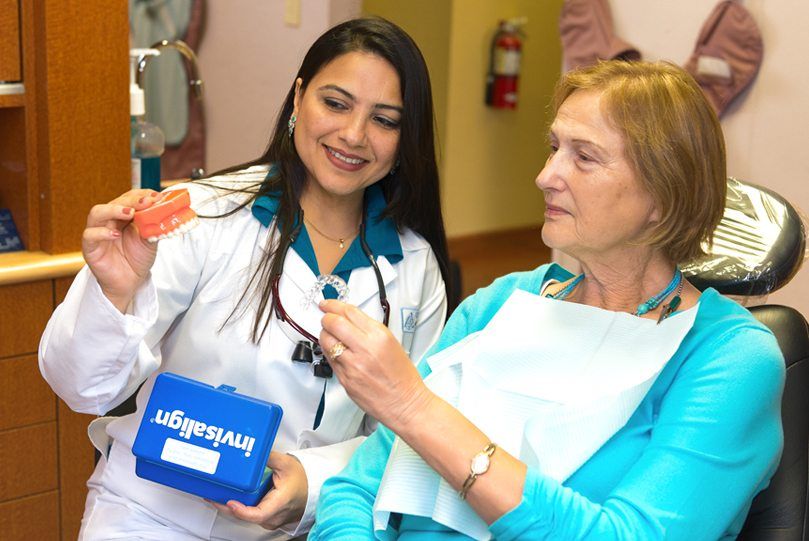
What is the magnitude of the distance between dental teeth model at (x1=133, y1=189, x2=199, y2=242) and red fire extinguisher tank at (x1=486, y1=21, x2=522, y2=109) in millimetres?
4202

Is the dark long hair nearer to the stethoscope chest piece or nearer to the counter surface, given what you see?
the stethoscope chest piece

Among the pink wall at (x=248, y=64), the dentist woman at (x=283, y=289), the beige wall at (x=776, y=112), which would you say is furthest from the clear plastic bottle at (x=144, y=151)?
the beige wall at (x=776, y=112)

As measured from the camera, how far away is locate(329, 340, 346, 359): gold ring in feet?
4.35

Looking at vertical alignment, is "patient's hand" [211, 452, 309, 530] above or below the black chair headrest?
below

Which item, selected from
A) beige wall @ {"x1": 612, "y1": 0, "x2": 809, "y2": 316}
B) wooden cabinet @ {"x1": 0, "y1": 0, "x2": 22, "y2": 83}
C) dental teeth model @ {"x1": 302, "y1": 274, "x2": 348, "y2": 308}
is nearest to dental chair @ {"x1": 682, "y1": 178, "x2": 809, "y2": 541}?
dental teeth model @ {"x1": 302, "y1": 274, "x2": 348, "y2": 308}

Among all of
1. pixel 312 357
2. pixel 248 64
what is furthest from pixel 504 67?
pixel 312 357

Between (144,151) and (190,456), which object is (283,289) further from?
(144,151)

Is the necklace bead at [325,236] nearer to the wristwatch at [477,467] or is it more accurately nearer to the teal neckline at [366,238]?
the teal neckline at [366,238]

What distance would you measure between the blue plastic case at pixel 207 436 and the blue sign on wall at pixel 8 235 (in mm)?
1039

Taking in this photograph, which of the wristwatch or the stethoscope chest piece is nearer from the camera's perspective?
the wristwatch

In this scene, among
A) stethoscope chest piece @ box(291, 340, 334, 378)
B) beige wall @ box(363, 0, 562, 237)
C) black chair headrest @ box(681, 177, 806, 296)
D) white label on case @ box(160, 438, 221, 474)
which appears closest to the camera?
white label on case @ box(160, 438, 221, 474)

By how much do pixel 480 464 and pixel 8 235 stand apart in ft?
5.07

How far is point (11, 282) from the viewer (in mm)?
2291

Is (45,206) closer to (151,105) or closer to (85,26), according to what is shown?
(85,26)
